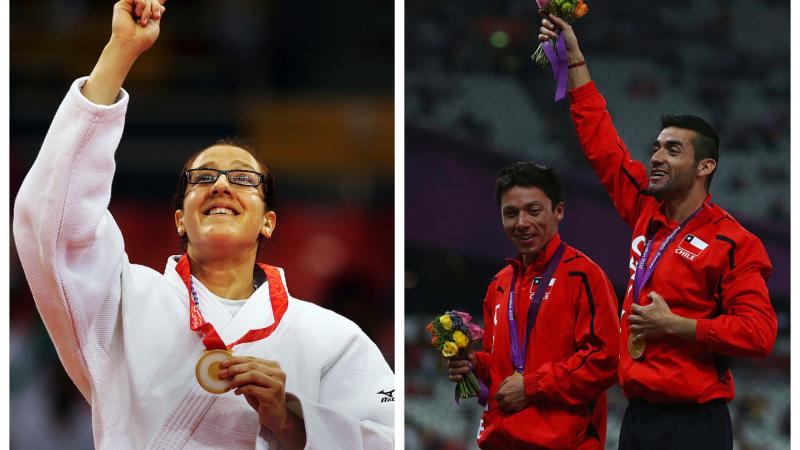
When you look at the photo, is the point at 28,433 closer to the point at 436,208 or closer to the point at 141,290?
the point at 141,290

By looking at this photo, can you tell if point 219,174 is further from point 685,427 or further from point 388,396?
point 685,427

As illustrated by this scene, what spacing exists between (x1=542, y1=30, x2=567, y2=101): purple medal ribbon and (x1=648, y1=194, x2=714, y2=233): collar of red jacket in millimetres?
552

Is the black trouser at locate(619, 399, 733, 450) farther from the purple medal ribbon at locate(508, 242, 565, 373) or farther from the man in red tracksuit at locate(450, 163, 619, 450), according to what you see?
the purple medal ribbon at locate(508, 242, 565, 373)

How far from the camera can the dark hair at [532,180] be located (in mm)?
4047

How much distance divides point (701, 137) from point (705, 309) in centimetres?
62

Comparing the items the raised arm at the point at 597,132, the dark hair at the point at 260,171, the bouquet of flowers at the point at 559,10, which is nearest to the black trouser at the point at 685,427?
the raised arm at the point at 597,132

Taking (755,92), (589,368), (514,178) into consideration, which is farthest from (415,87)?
(589,368)

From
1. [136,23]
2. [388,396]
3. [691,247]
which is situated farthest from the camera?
[691,247]

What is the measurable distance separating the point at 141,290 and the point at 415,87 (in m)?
3.38

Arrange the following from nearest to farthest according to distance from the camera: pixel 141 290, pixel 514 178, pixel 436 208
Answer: pixel 141 290 < pixel 514 178 < pixel 436 208

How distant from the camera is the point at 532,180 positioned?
4.05m

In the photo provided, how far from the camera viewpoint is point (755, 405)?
18.8ft

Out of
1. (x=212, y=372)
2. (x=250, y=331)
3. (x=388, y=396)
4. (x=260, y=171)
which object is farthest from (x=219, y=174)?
(x=388, y=396)

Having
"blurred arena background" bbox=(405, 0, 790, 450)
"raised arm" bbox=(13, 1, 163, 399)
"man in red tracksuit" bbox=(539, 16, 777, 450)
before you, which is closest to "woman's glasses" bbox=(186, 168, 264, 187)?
"raised arm" bbox=(13, 1, 163, 399)
